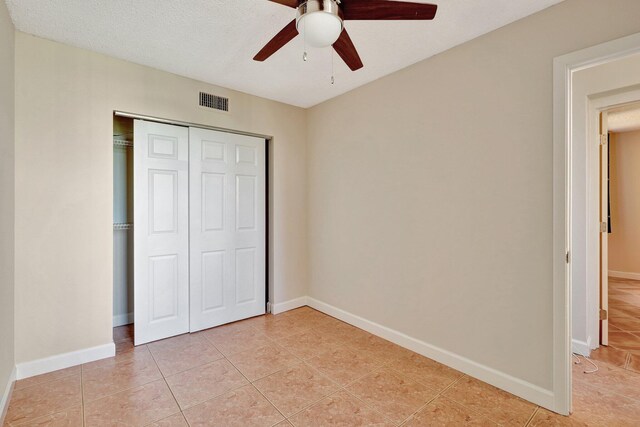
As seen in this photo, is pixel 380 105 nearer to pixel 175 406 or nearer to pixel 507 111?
pixel 507 111

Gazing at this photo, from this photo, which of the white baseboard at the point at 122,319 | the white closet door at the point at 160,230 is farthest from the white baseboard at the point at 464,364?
the white baseboard at the point at 122,319

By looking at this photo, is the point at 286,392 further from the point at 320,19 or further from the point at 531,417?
the point at 320,19

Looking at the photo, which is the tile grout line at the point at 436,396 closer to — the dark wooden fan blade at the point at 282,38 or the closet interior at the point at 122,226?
the dark wooden fan blade at the point at 282,38

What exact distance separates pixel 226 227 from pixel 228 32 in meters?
1.94

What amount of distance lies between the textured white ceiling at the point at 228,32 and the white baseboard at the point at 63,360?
8.30 feet

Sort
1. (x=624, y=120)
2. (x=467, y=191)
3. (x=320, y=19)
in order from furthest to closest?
(x=624, y=120) < (x=467, y=191) < (x=320, y=19)

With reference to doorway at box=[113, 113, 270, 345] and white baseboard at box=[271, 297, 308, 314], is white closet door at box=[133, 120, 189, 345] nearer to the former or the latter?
doorway at box=[113, 113, 270, 345]

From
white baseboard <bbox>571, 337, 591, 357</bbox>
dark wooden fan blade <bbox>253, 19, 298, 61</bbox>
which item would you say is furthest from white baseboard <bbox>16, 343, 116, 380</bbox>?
white baseboard <bbox>571, 337, 591, 357</bbox>

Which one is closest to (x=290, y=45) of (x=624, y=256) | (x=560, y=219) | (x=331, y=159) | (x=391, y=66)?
(x=391, y=66)

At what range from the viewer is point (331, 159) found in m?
3.63

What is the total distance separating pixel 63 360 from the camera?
242 cm

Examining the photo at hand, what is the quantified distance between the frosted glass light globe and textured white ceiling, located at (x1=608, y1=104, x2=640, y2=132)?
4.17 metres

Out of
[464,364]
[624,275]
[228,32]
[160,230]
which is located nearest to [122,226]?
[160,230]

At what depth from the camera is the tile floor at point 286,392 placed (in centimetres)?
185
